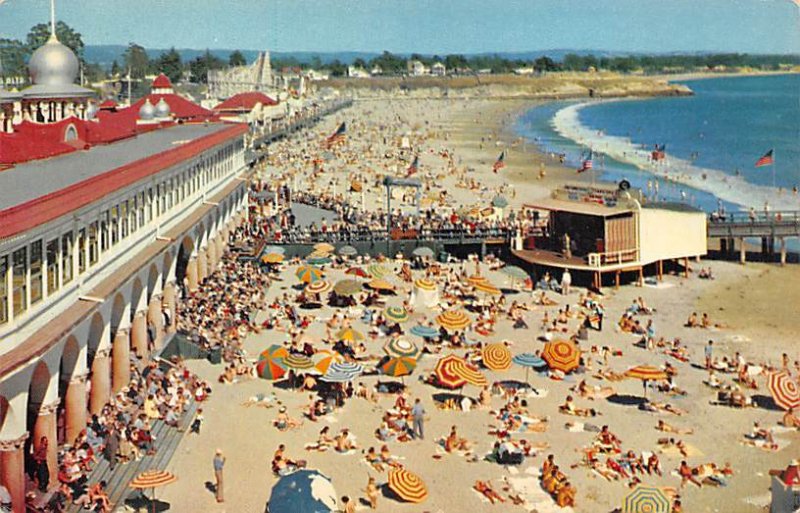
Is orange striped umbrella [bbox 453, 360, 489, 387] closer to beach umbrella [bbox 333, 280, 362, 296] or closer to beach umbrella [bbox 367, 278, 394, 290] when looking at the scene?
beach umbrella [bbox 333, 280, 362, 296]

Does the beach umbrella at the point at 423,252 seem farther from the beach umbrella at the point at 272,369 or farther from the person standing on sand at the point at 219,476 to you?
the person standing on sand at the point at 219,476

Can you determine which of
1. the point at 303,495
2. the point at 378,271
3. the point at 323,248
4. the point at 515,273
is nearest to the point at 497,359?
the point at 303,495

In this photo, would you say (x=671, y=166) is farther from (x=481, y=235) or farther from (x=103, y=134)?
(x=103, y=134)

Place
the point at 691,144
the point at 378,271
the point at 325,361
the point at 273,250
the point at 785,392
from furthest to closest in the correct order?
the point at 691,144 → the point at 273,250 → the point at 378,271 → the point at 325,361 → the point at 785,392

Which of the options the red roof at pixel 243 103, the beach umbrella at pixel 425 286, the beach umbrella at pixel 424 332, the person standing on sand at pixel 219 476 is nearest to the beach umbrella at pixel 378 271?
the beach umbrella at pixel 425 286

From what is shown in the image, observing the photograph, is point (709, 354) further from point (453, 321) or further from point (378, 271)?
point (378, 271)

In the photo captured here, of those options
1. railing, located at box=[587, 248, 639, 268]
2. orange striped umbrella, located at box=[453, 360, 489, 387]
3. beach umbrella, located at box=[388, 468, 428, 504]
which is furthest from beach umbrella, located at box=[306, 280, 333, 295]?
beach umbrella, located at box=[388, 468, 428, 504]
